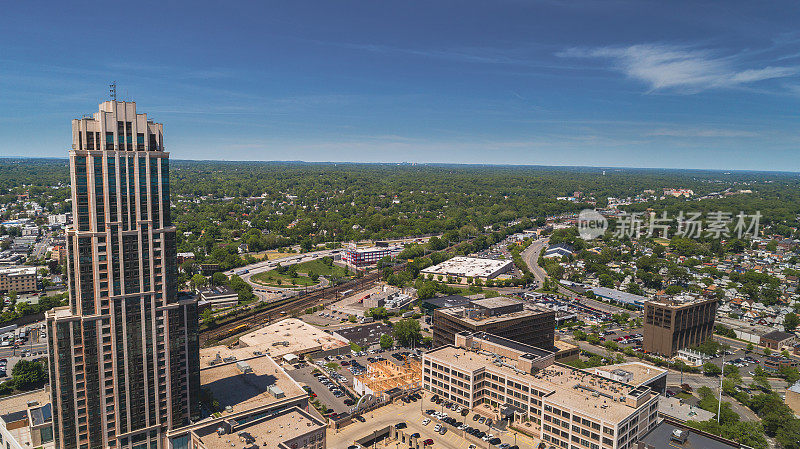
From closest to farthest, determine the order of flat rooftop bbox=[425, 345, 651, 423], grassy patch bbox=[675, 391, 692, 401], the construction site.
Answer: flat rooftop bbox=[425, 345, 651, 423]
the construction site
grassy patch bbox=[675, 391, 692, 401]

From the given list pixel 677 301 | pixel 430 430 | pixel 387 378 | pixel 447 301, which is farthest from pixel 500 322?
pixel 677 301

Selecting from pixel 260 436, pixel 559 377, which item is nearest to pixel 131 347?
pixel 260 436

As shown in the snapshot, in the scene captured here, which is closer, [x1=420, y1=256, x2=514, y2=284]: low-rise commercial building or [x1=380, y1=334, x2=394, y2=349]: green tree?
[x1=380, y1=334, x2=394, y2=349]: green tree

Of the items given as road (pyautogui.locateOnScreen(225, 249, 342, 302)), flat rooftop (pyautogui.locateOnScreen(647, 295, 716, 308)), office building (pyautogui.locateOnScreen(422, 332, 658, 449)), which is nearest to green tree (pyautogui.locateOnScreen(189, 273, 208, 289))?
Answer: road (pyautogui.locateOnScreen(225, 249, 342, 302))

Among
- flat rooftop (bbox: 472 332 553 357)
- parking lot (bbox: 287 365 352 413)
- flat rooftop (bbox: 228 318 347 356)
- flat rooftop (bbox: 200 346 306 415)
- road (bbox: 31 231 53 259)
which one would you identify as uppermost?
flat rooftop (bbox: 472 332 553 357)

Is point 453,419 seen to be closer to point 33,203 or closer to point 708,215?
point 708,215

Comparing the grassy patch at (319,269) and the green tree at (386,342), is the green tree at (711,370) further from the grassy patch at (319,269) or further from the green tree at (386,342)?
the grassy patch at (319,269)

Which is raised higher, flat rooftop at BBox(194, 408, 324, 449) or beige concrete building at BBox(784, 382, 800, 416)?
flat rooftop at BBox(194, 408, 324, 449)

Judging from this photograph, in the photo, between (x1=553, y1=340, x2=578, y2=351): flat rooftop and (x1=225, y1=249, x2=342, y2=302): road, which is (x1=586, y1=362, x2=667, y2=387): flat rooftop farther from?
(x1=225, y1=249, x2=342, y2=302): road
